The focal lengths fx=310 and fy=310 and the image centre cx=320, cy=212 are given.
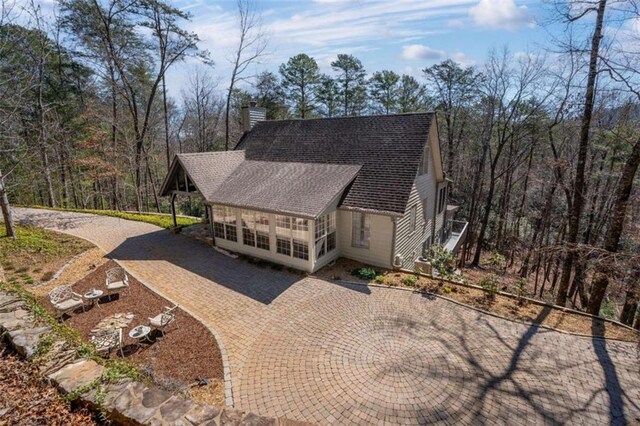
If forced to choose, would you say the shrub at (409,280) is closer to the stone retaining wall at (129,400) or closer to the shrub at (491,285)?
the shrub at (491,285)

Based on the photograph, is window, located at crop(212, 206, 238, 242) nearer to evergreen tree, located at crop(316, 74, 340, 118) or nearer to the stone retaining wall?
the stone retaining wall

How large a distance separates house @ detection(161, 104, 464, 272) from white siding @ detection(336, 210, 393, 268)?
4 centimetres

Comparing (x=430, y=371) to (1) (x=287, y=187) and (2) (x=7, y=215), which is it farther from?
(2) (x=7, y=215)

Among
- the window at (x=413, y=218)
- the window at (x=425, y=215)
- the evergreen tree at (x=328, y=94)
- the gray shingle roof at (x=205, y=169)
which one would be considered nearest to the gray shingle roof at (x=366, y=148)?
the gray shingle roof at (x=205, y=169)

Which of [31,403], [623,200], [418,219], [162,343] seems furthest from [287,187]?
[623,200]

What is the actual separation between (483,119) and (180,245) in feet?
75.7

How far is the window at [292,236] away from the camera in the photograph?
468 inches

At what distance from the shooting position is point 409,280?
1125cm

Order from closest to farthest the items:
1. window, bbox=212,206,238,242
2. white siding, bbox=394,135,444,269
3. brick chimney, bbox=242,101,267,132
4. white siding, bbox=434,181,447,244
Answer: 1. white siding, bbox=394,135,444,269
2. window, bbox=212,206,238,242
3. white siding, bbox=434,181,447,244
4. brick chimney, bbox=242,101,267,132

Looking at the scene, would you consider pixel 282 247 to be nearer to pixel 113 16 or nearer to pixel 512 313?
pixel 512 313

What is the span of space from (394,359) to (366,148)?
9.66 metres

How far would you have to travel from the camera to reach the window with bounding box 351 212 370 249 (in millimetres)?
13039

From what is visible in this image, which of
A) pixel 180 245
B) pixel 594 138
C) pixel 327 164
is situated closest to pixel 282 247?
pixel 327 164

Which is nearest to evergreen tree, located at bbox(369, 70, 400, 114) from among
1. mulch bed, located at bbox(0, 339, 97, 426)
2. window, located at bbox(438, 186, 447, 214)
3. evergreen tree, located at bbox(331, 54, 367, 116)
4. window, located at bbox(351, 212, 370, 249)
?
evergreen tree, located at bbox(331, 54, 367, 116)
